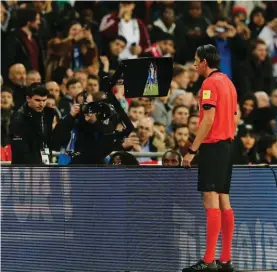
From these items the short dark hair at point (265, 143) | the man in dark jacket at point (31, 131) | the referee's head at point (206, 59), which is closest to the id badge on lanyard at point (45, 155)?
the man in dark jacket at point (31, 131)

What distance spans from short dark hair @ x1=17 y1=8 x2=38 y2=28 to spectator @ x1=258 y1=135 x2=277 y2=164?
414 cm

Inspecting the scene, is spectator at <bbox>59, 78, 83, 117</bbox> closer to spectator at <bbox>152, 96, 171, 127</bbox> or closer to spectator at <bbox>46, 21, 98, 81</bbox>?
spectator at <bbox>46, 21, 98, 81</bbox>

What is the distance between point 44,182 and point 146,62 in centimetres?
158

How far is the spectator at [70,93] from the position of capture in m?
16.4

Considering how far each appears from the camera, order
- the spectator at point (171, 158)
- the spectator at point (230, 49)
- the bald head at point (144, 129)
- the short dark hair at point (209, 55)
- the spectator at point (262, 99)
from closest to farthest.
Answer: the short dark hair at point (209, 55), the spectator at point (171, 158), the bald head at point (144, 129), the spectator at point (262, 99), the spectator at point (230, 49)

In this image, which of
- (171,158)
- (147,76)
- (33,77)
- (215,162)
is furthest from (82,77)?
(215,162)

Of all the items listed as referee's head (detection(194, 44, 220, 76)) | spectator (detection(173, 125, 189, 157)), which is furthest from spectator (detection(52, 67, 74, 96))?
referee's head (detection(194, 44, 220, 76))

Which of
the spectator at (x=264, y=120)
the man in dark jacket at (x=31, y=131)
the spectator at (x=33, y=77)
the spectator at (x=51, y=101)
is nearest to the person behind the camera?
the man in dark jacket at (x=31, y=131)

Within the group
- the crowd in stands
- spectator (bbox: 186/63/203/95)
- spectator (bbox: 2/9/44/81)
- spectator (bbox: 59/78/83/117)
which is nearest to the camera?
the crowd in stands

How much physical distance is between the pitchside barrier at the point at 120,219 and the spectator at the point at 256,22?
32.3 ft

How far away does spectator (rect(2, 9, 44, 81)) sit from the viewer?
17.3 m

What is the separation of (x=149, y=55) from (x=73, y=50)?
132 centimetres

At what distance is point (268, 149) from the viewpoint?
15.7 metres

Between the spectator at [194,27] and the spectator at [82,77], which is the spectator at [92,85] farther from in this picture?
the spectator at [194,27]
